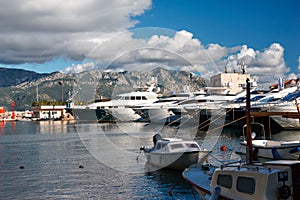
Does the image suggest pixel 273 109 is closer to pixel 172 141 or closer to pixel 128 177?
pixel 172 141

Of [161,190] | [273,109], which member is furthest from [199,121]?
[161,190]

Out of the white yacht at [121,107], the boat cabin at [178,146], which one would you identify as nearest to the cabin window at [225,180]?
the boat cabin at [178,146]

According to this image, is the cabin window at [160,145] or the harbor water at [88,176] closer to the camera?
the harbor water at [88,176]

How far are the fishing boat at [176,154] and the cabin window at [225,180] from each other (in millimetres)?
14354

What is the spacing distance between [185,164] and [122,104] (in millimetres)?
92916

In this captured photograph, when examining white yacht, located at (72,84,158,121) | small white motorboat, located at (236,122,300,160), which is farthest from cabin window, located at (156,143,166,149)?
white yacht, located at (72,84,158,121)

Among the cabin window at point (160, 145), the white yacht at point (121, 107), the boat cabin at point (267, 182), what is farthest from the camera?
the white yacht at point (121, 107)

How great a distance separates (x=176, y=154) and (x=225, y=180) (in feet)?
49.5

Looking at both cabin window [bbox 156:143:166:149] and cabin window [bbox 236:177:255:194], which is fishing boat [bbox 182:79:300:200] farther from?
cabin window [bbox 156:143:166:149]

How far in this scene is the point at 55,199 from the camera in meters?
25.4

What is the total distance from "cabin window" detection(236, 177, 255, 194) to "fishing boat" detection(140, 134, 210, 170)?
50.6 feet

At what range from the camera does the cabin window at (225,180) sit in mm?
17516

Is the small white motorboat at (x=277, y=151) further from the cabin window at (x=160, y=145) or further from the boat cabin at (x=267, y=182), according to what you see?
the boat cabin at (x=267, y=182)

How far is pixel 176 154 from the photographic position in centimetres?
3278
